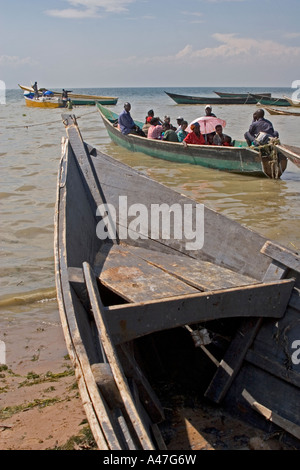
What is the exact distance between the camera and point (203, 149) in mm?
11508

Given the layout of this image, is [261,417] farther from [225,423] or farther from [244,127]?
[244,127]

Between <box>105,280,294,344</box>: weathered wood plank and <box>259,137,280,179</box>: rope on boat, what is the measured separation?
7625mm

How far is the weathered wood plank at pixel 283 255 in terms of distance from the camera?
10.1ft

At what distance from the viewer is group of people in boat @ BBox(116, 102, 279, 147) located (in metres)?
10.5

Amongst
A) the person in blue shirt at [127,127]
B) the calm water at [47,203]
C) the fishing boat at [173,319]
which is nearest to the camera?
the fishing boat at [173,319]

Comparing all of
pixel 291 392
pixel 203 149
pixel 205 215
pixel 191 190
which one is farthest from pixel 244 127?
pixel 291 392

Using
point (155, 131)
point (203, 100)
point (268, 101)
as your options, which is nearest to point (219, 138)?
point (155, 131)

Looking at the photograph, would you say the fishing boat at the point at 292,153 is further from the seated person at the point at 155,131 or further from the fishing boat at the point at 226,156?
the seated person at the point at 155,131

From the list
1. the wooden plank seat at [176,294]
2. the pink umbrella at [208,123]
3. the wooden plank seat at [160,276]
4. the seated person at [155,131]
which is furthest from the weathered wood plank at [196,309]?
the seated person at [155,131]

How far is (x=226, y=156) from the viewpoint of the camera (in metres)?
11.2

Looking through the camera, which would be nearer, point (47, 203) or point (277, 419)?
point (277, 419)

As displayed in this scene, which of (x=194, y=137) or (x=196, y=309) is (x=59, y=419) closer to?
(x=196, y=309)

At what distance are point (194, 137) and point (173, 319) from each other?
377 inches

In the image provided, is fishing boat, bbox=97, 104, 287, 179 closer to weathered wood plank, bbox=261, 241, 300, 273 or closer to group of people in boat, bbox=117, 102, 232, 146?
group of people in boat, bbox=117, 102, 232, 146
